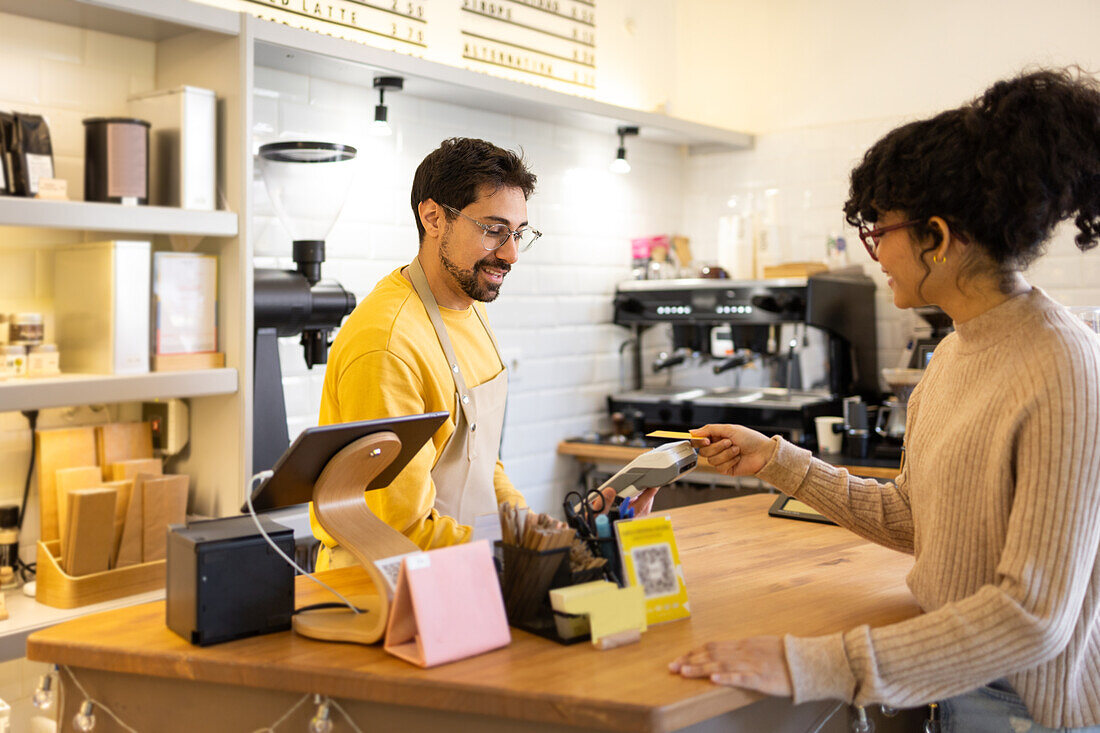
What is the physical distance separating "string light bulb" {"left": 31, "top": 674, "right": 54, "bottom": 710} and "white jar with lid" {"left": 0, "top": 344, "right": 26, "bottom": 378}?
1108 millimetres

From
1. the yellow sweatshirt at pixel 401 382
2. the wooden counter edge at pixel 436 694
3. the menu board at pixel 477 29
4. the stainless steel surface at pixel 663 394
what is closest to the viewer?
the wooden counter edge at pixel 436 694

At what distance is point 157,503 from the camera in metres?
2.76

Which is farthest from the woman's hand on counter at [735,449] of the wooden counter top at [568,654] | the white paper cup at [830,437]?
→ the white paper cup at [830,437]

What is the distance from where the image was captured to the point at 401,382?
207 cm

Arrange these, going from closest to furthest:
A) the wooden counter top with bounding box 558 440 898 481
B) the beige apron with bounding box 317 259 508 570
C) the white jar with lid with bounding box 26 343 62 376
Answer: the beige apron with bounding box 317 259 508 570 < the white jar with lid with bounding box 26 343 62 376 < the wooden counter top with bounding box 558 440 898 481

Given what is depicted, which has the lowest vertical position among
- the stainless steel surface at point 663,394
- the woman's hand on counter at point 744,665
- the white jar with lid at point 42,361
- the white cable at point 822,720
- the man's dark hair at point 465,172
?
the white cable at point 822,720

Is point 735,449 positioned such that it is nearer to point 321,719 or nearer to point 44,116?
point 321,719

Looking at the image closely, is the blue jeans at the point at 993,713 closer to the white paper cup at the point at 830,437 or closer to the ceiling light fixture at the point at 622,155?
the white paper cup at the point at 830,437

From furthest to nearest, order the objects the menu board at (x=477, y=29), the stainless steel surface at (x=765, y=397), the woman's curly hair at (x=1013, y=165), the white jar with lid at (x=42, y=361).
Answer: the stainless steel surface at (x=765, y=397)
the menu board at (x=477, y=29)
the white jar with lid at (x=42, y=361)
the woman's curly hair at (x=1013, y=165)

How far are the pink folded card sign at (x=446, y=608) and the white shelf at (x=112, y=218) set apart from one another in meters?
1.52

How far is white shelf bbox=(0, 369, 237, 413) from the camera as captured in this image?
96.3 inches

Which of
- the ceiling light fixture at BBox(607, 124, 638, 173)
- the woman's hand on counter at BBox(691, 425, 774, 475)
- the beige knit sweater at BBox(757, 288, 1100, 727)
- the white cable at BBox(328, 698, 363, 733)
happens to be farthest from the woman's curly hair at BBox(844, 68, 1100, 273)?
the ceiling light fixture at BBox(607, 124, 638, 173)

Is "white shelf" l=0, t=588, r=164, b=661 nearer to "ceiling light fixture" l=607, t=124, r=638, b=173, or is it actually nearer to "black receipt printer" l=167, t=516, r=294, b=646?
"black receipt printer" l=167, t=516, r=294, b=646

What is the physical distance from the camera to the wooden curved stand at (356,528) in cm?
161
